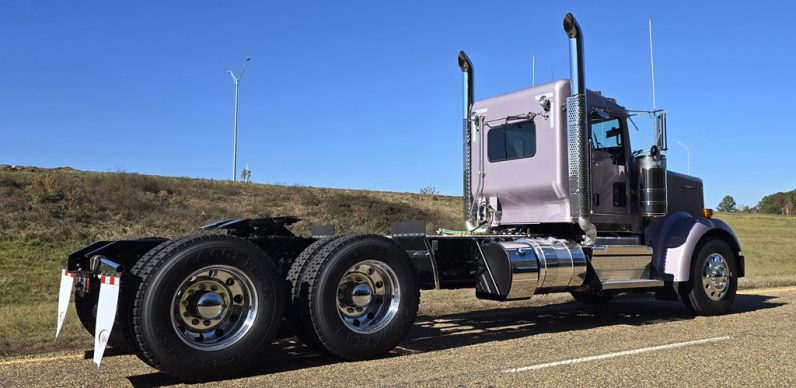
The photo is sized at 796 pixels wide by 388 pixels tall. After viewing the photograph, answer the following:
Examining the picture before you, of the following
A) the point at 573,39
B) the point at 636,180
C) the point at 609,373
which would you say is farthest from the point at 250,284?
the point at 636,180

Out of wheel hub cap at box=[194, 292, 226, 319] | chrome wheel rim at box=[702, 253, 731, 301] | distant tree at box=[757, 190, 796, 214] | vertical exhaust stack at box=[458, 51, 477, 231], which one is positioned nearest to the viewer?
wheel hub cap at box=[194, 292, 226, 319]

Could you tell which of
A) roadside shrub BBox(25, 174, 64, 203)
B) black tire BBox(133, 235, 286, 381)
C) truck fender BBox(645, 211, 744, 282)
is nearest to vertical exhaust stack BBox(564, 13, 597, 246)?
truck fender BBox(645, 211, 744, 282)

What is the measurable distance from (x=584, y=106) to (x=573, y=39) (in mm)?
832

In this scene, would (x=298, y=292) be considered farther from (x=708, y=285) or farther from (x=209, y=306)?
(x=708, y=285)

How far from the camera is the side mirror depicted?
867 cm

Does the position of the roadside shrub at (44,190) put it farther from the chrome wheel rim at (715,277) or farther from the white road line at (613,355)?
the white road line at (613,355)

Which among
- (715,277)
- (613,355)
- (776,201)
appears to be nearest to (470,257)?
(613,355)

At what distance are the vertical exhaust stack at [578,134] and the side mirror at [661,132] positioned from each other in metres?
1.11

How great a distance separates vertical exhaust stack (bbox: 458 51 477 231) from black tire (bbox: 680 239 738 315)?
2.97 m

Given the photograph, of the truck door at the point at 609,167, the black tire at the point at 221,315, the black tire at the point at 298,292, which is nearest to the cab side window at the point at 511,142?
the truck door at the point at 609,167

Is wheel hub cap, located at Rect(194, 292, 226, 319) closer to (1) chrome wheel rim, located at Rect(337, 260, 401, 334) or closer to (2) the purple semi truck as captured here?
(2) the purple semi truck

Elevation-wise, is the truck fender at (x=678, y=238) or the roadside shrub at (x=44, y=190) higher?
the roadside shrub at (x=44, y=190)

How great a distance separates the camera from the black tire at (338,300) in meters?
5.78

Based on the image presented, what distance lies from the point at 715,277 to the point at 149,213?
21.3 m
